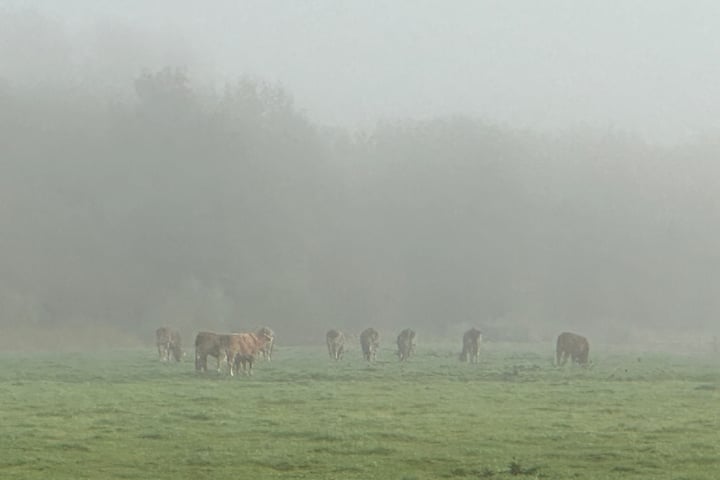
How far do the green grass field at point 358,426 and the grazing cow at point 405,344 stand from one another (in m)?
14.3

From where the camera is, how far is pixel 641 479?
66.8 ft

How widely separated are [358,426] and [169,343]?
125 ft

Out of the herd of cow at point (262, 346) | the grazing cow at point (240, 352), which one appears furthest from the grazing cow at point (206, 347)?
the grazing cow at point (240, 352)

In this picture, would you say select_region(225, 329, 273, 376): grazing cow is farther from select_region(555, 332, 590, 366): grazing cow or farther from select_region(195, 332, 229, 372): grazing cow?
select_region(555, 332, 590, 366): grazing cow

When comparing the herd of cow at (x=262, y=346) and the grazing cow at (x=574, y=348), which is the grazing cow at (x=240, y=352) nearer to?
the herd of cow at (x=262, y=346)

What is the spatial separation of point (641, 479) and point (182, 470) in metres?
9.38

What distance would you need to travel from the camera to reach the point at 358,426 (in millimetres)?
28562

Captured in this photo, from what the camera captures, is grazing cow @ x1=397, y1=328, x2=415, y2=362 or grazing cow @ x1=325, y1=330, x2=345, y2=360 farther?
grazing cow @ x1=325, y1=330, x2=345, y2=360

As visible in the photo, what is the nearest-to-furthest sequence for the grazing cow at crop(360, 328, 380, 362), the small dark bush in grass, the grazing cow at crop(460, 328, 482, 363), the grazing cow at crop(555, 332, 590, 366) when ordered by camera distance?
the small dark bush in grass
the grazing cow at crop(555, 332, 590, 366)
the grazing cow at crop(460, 328, 482, 363)
the grazing cow at crop(360, 328, 380, 362)

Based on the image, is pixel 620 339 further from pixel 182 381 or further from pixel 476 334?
pixel 182 381

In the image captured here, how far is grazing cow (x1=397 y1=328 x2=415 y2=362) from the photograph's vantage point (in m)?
64.4

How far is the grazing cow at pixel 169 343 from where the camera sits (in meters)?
63.7

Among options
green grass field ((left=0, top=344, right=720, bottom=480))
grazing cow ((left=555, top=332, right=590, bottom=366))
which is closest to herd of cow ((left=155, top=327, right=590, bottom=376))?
grazing cow ((left=555, top=332, right=590, bottom=366))

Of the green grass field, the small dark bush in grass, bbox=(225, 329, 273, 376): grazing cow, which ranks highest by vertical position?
bbox=(225, 329, 273, 376): grazing cow
